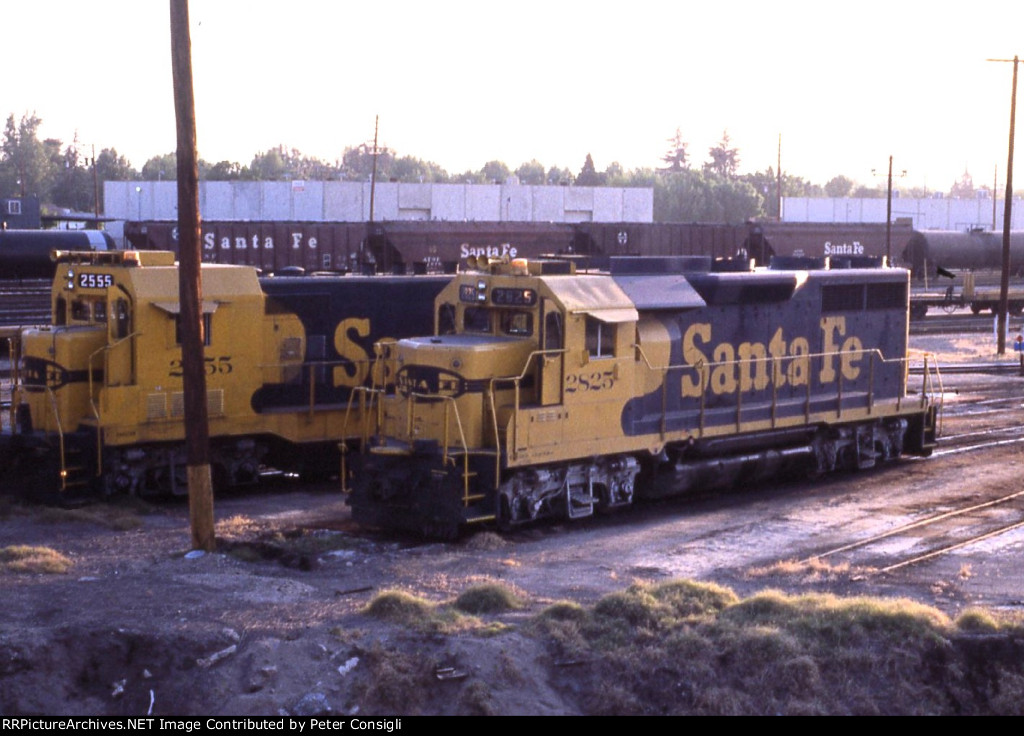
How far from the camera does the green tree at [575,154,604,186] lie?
127750 millimetres

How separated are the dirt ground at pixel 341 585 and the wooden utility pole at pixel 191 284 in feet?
1.91

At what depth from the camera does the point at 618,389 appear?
52.5ft

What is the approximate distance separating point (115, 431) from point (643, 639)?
8.83m

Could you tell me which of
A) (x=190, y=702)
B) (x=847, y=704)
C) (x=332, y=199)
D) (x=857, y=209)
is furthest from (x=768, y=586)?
(x=857, y=209)

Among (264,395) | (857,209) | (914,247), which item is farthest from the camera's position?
(857,209)

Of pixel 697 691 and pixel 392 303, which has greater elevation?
pixel 392 303

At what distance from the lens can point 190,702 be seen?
910cm

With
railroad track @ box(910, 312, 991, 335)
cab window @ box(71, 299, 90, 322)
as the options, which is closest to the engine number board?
cab window @ box(71, 299, 90, 322)

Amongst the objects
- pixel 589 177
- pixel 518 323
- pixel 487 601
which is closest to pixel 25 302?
pixel 518 323

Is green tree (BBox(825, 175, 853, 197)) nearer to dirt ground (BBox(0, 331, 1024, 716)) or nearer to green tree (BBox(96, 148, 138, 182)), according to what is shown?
green tree (BBox(96, 148, 138, 182))

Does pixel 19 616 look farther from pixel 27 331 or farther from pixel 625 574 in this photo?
pixel 27 331

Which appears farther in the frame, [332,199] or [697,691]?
[332,199]

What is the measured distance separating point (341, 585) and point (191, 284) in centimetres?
363

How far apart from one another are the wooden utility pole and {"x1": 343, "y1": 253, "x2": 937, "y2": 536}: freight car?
7.11ft
